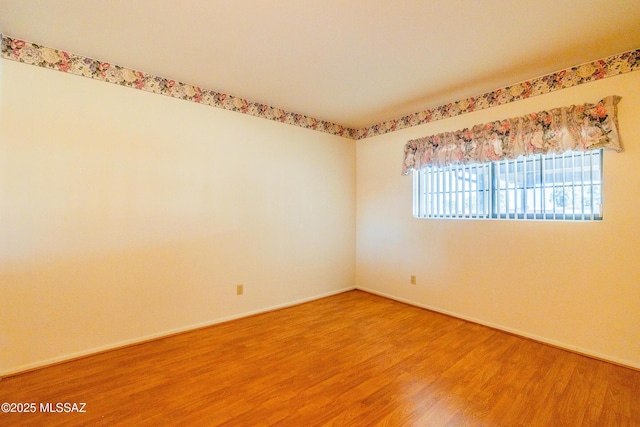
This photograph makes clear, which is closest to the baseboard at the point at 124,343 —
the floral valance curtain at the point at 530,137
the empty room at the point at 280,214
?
the empty room at the point at 280,214

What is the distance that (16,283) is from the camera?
211cm

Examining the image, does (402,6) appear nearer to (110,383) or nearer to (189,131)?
(189,131)

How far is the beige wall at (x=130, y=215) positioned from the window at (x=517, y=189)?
1.69 metres

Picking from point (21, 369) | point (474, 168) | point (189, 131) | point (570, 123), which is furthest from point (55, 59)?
point (570, 123)

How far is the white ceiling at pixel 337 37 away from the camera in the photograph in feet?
5.82

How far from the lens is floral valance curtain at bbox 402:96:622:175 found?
2.27 meters

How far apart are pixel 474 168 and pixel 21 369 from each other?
4.40 m

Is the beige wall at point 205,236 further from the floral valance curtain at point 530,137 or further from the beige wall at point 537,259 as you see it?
the floral valance curtain at point 530,137

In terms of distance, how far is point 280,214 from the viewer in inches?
140

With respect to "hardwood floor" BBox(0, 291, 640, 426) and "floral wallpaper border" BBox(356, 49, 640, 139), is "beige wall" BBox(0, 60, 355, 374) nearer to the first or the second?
"hardwood floor" BBox(0, 291, 640, 426)

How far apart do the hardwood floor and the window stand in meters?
1.22

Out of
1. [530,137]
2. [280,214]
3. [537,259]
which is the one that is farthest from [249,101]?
[537,259]

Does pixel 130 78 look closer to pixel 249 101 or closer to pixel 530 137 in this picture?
pixel 249 101

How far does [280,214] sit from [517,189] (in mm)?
2579
